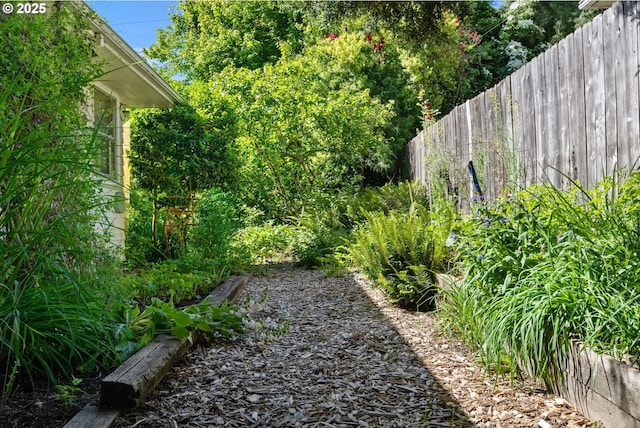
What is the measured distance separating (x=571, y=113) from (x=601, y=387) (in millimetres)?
2327

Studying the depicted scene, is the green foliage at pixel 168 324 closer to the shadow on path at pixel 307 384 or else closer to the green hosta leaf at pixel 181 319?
the green hosta leaf at pixel 181 319

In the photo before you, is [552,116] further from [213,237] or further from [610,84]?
[213,237]

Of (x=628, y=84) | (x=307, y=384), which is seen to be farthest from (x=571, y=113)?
(x=307, y=384)

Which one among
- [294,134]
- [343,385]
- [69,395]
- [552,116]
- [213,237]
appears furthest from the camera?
[294,134]

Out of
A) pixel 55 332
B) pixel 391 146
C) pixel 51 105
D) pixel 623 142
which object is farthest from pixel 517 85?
pixel 391 146

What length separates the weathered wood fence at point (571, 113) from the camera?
10.1 ft

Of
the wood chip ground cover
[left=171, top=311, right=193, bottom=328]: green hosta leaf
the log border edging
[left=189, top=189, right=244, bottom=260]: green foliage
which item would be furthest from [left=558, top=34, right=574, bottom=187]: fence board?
[left=189, top=189, right=244, bottom=260]: green foliage

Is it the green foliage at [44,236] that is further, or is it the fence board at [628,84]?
the fence board at [628,84]

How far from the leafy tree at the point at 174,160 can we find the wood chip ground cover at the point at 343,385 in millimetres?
3295

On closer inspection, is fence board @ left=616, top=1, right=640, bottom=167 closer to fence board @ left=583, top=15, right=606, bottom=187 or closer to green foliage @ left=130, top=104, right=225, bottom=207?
fence board @ left=583, top=15, right=606, bottom=187

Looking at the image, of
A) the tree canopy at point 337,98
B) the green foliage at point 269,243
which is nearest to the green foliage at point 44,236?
the tree canopy at point 337,98

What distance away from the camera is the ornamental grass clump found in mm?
Answer: 2127

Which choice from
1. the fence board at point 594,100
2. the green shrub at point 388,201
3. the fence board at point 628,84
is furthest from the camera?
the green shrub at point 388,201

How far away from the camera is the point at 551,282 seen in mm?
2305
